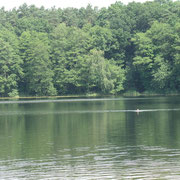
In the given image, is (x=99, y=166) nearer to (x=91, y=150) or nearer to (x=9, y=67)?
(x=91, y=150)

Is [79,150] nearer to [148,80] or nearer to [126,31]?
[148,80]

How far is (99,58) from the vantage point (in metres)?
116

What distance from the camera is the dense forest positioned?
114938 millimetres

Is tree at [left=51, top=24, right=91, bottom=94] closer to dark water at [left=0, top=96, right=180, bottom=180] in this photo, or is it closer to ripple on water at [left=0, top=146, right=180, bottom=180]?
dark water at [left=0, top=96, right=180, bottom=180]

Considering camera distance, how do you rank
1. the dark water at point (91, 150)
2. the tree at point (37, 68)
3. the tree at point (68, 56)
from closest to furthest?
the dark water at point (91, 150) < the tree at point (37, 68) < the tree at point (68, 56)

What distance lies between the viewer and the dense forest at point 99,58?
114938 mm

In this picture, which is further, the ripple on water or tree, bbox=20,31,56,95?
tree, bbox=20,31,56,95

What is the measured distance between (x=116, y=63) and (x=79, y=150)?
9942cm

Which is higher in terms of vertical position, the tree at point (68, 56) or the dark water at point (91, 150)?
the tree at point (68, 56)

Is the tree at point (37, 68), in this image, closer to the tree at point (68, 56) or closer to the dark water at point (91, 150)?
the tree at point (68, 56)

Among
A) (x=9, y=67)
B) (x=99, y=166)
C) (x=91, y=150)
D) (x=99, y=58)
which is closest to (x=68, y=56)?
(x=99, y=58)

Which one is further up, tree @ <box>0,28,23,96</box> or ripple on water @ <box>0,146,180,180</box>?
tree @ <box>0,28,23,96</box>

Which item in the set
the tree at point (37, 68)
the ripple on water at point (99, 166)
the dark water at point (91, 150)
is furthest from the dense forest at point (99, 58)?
the ripple on water at point (99, 166)

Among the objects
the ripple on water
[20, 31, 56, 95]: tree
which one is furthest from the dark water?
[20, 31, 56, 95]: tree
